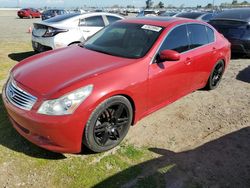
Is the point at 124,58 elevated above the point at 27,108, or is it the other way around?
the point at 124,58

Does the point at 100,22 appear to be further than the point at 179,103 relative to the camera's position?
Yes

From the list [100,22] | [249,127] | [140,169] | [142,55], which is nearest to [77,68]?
[142,55]

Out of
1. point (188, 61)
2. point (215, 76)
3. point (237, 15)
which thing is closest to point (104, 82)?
point (188, 61)

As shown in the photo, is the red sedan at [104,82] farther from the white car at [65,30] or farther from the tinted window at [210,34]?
the white car at [65,30]

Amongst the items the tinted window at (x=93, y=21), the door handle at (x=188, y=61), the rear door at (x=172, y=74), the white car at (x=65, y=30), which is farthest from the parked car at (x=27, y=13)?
the door handle at (x=188, y=61)

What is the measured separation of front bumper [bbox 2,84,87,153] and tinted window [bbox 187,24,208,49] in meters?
2.69

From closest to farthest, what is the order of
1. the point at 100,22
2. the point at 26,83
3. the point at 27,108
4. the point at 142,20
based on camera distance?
1. the point at 27,108
2. the point at 26,83
3. the point at 142,20
4. the point at 100,22

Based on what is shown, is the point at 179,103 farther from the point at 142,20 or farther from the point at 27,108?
the point at 27,108

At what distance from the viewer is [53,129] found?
2.93 m

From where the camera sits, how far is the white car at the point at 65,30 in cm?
762

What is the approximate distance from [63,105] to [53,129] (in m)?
0.28

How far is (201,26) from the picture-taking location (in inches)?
206

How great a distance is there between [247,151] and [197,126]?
0.85 metres

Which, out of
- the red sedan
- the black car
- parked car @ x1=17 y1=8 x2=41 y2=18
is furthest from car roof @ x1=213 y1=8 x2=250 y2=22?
parked car @ x1=17 y1=8 x2=41 y2=18
